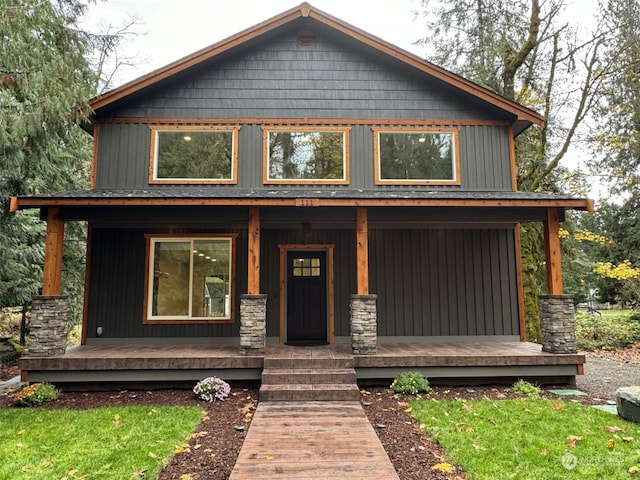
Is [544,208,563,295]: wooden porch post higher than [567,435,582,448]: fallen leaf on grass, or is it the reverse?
[544,208,563,295]: wooden porch post

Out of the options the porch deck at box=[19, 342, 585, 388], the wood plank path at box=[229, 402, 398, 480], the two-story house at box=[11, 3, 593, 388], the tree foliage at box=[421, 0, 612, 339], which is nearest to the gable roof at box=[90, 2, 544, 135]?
the two-story house at box=[11, 3, 593, 388]

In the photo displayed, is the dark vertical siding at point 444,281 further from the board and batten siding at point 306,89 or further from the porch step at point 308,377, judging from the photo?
the board and batten siding at point 306,89

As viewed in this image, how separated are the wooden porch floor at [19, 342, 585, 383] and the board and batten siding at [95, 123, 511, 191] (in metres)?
3.51

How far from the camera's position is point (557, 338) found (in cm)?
648

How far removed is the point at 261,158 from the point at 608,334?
11388 millimetres

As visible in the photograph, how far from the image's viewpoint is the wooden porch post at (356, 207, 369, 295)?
6629 millimetres

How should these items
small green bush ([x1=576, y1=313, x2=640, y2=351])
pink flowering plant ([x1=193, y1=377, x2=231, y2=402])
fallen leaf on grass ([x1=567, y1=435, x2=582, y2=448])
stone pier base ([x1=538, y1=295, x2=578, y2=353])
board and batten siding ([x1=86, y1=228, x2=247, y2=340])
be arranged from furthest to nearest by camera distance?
small green bush ([x1=576, y1=313, x2=640, y2=351]) → board and batten siding ([x1=86, y1=228, x2=247, y2=340]) → stone pier base ([x1=538, y1=295, x2=578, y2=353]) → pink flowering plant ([x1=193, y1=377, x2=231, y2=402]) → fallen leaf on grass ([x1=567, y1=435, x2=582, y2=448])

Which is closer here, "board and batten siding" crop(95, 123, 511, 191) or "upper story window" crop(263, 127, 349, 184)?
"board and batten siding" crop(95, 123, 511, 191)

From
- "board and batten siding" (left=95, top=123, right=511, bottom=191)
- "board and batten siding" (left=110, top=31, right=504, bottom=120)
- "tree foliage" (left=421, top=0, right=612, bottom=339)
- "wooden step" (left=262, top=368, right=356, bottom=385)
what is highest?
"tree foliage" (left=421, top=0, right=612, bottom=339)

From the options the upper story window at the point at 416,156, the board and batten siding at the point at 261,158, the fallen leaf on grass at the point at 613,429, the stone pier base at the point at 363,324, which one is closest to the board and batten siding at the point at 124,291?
the board and batten siding at the point at 261,158

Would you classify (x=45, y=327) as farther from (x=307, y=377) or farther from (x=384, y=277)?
(x=384, y=277)

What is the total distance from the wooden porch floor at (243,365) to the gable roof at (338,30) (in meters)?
4.94

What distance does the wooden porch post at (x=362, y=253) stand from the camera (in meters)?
6.63

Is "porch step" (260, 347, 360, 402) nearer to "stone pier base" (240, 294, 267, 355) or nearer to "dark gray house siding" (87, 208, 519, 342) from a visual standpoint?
"stone pier base" (240, 294, 267, 355)
